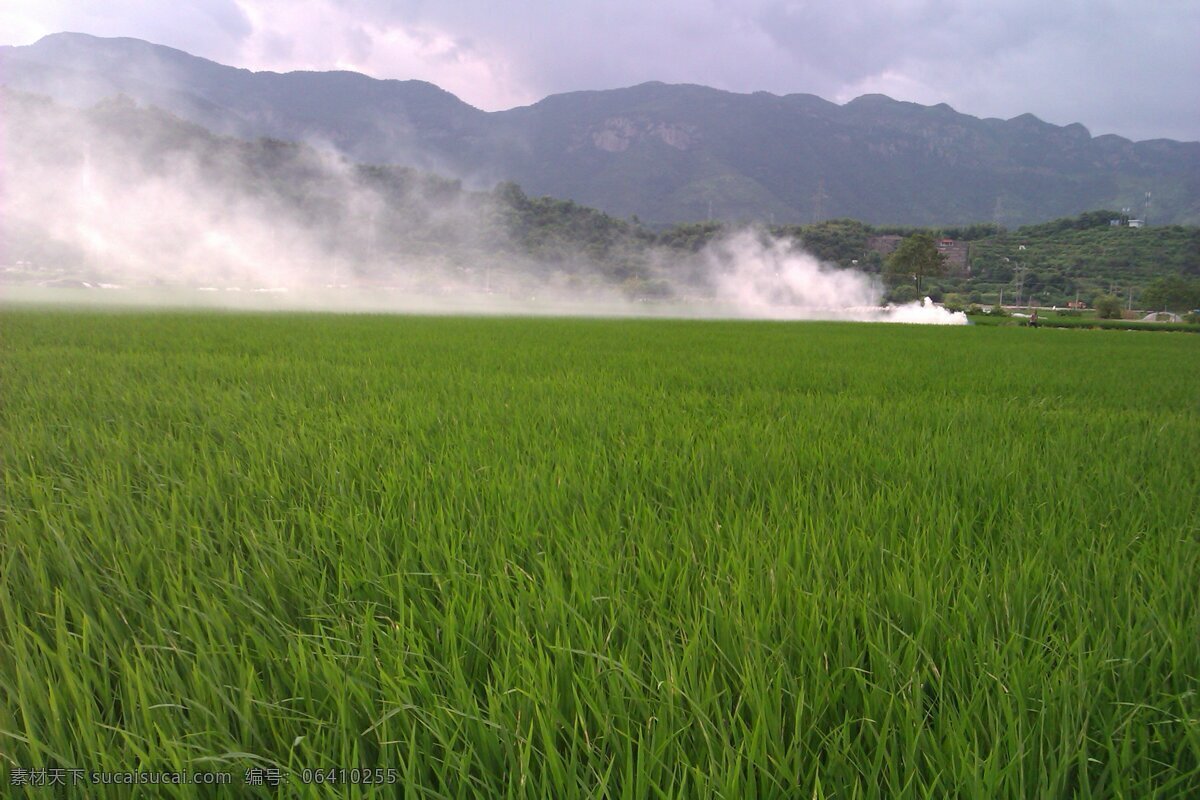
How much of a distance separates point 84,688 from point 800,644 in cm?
125

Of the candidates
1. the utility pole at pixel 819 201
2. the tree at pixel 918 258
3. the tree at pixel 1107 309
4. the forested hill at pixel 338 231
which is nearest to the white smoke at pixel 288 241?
the forested hill at pixel 338 231

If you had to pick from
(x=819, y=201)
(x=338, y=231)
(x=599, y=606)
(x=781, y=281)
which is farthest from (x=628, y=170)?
(x=599, y=606)

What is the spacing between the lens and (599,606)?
125 centimetres

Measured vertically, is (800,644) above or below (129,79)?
below

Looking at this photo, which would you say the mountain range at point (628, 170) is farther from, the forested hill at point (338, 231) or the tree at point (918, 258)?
the tree at point (918, 258)

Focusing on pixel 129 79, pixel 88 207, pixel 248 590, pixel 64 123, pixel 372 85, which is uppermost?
pixel 372 85

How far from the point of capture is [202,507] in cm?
199

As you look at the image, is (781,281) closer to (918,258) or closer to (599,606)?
(918,258)

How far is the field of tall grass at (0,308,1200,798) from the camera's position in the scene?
851 millimetres

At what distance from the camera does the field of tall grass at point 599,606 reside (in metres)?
0.85

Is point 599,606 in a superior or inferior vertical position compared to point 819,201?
inferior

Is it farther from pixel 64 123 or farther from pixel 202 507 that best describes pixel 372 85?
pixel 202 507

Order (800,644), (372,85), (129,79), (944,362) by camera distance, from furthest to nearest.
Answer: (372,85) < (129,79) < (944,362) < (800,644)

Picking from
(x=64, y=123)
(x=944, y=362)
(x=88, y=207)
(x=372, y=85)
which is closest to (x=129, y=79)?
(x=64, y=123)
